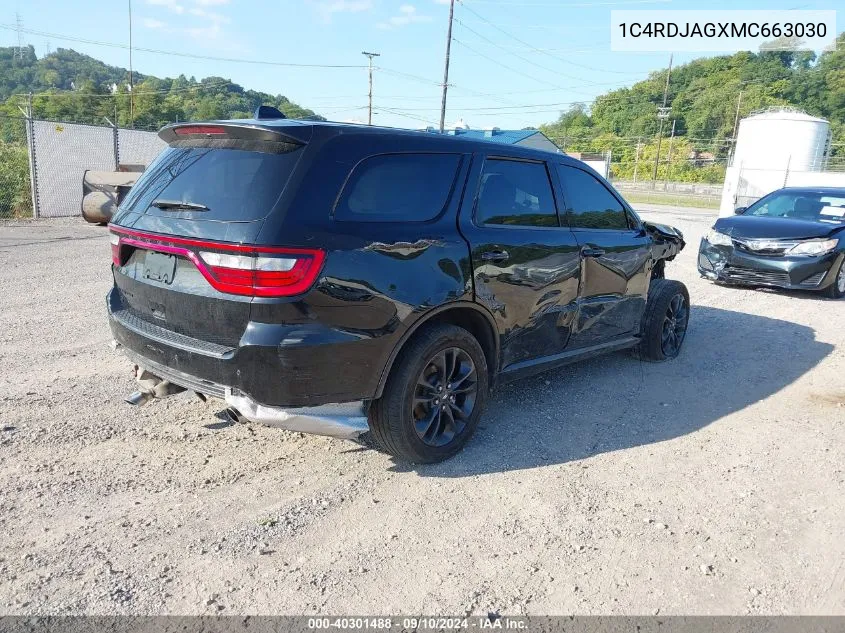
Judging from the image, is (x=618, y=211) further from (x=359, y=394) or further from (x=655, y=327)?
(x=359, y=394)

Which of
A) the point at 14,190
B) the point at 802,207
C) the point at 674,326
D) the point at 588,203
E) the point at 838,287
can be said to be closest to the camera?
the point at 588,203

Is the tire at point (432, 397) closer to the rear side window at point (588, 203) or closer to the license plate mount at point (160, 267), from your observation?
the license plate mount at point (160, 267)

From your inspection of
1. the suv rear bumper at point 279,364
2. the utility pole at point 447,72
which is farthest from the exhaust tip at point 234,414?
the utility pole at point 447,72

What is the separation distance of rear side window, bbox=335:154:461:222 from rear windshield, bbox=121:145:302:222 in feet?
1.06

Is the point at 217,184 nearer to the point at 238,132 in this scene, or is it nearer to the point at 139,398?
the point at 238,132

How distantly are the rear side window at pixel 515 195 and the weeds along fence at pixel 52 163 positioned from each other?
12860 mm

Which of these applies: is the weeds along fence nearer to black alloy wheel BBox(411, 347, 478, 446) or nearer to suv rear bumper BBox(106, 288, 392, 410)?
suv rear bumper BBox(106, 288, 392, 410)

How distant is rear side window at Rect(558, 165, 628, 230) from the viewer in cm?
458

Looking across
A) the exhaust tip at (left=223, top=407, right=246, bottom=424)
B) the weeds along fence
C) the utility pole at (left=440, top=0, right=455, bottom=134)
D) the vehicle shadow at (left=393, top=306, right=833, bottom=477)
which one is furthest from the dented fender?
the utility pole at (left=440, top=0, right=455, bottom=134)

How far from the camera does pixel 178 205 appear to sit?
320 centimetres

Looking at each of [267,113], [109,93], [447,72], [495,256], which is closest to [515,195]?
[495,256]

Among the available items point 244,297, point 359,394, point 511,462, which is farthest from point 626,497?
point 244,297

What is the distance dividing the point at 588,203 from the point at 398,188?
1.95 meters

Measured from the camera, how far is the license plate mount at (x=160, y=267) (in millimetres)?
→ 3156
